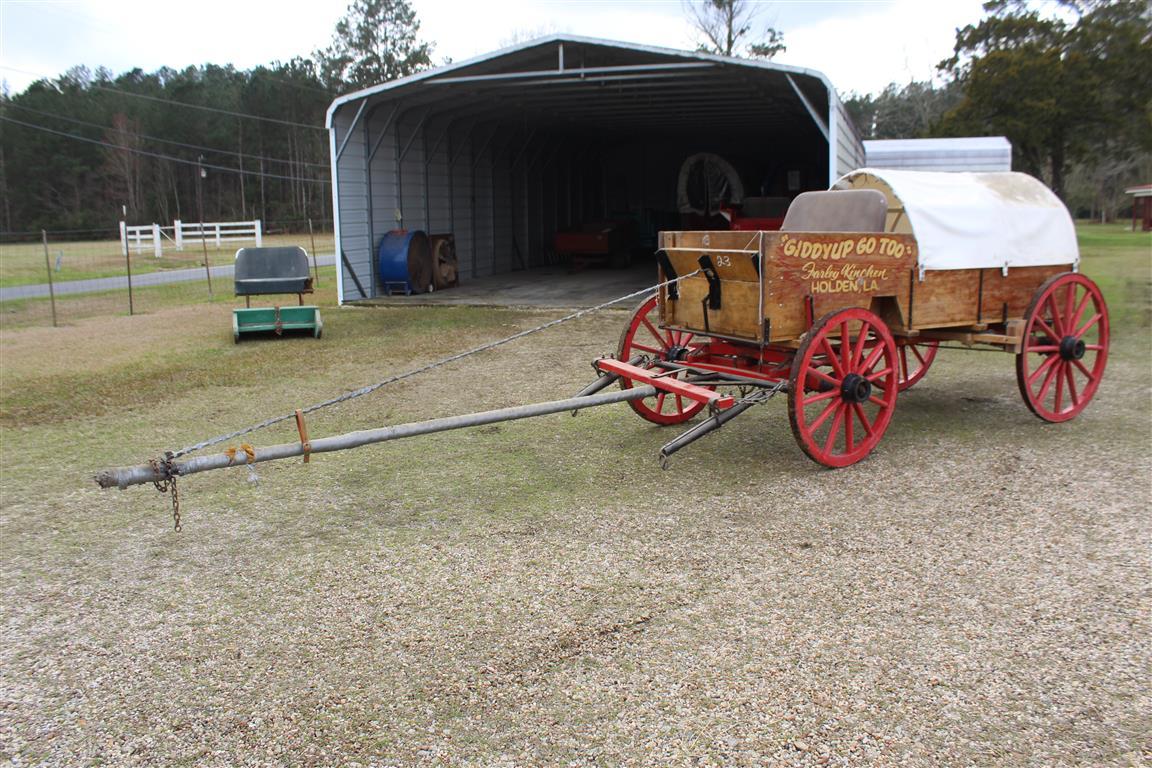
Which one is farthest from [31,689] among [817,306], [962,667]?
[817,306]

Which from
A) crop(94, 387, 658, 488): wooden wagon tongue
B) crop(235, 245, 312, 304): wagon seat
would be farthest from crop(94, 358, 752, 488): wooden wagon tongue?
crop(235, 245, 312, 304): wagon seat

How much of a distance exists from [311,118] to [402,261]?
122 ft

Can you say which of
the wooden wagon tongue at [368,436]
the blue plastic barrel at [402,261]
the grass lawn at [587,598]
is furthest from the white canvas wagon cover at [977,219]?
the blue plastic barrel at [402,261]

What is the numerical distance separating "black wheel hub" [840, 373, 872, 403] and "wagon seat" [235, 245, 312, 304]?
8.02m

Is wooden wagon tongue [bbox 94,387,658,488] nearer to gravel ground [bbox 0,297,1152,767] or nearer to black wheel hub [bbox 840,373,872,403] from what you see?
gravel ground [bbox 0,297,1152,767]

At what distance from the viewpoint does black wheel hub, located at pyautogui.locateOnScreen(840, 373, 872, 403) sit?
549 cm

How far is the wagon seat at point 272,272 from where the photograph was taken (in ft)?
37.8

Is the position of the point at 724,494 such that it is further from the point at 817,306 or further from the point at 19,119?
the point at 19,119

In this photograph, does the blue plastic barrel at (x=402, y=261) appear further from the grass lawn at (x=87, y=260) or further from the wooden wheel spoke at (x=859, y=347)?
the wooden wheel spoke at (x=859, y=347)

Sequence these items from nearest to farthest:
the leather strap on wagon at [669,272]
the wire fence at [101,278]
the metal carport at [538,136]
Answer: the leather strap on wagon at [669,272] < the metal carport at [538,136] < the wire fence at [101,278]

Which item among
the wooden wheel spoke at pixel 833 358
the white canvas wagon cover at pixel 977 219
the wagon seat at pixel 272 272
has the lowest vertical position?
the wooden wheel spoke at pixel 833 358

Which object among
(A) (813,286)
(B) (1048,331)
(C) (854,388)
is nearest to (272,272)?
(A) (813,286)

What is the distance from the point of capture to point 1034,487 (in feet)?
17.4

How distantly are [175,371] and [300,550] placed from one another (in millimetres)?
5755
